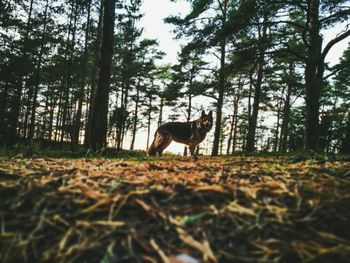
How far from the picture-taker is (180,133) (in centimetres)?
823

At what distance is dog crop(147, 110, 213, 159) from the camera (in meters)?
7.96

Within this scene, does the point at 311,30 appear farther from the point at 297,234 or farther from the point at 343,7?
the point at 297,234

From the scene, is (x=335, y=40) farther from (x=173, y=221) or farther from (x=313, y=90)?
(x=173, y=221)

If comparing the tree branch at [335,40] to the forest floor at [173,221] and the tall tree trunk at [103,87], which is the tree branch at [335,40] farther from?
the forest floor at [173,221]

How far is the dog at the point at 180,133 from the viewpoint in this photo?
7.96 metres

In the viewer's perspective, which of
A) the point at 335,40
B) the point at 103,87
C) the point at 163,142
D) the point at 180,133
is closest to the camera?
the point at 103,87

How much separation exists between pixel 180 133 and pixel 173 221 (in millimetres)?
7145

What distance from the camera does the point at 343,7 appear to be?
765cm

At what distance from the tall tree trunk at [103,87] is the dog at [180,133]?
7.92ft

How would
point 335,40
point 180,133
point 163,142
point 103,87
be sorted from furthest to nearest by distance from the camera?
1. point 180,133
2. point 163,142
3. point 335,40
4. point 103,87

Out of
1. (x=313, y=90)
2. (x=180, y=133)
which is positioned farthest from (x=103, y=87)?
(x=313, y=90)

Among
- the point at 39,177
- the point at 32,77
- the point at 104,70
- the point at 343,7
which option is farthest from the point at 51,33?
the point at 39,177

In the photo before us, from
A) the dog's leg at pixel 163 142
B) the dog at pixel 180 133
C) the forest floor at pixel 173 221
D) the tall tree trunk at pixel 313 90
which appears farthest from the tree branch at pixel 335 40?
the forest floor at pixel 173 221

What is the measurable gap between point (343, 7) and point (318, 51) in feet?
4.26
